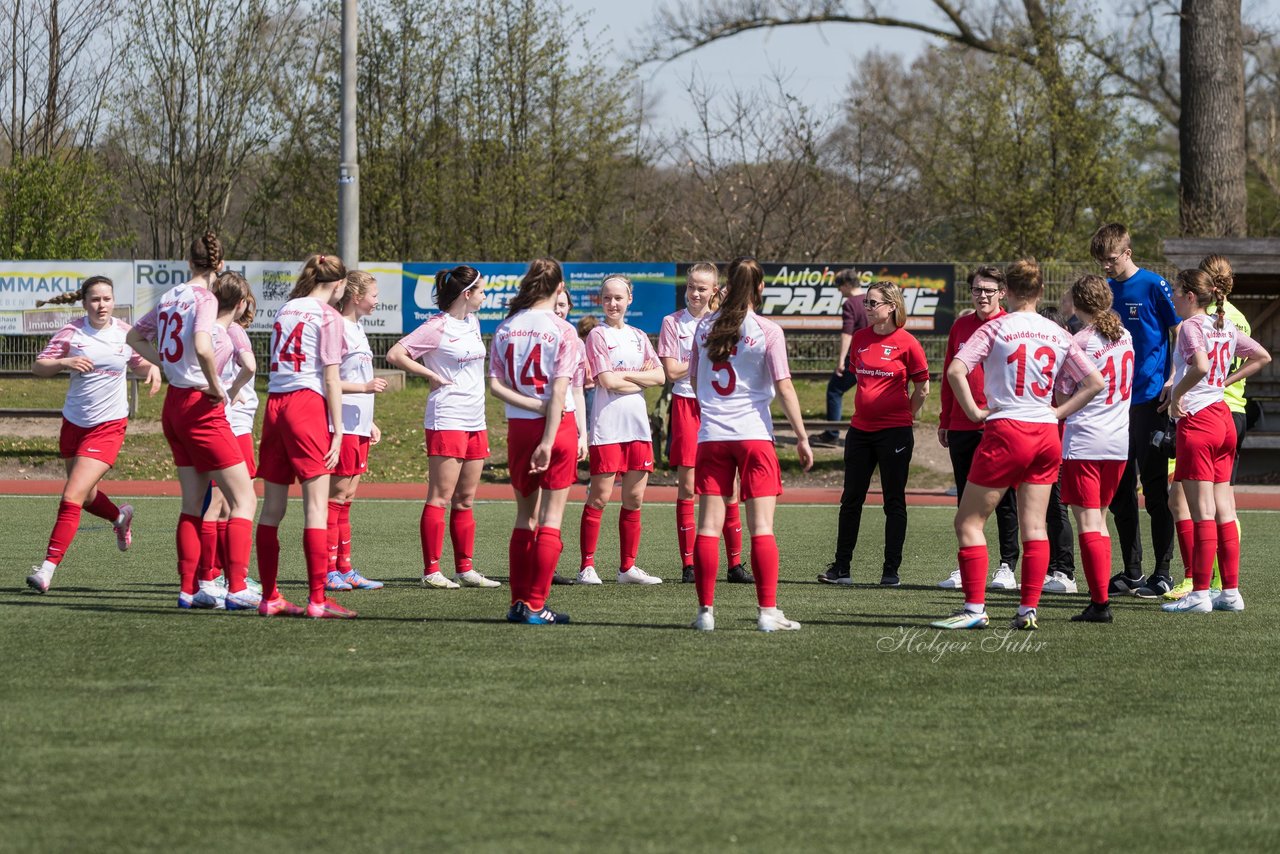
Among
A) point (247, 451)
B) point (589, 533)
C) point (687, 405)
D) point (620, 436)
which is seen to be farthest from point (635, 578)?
point (247, 451)

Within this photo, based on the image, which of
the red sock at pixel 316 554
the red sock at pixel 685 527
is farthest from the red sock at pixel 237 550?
the red sock at pixel 685 527

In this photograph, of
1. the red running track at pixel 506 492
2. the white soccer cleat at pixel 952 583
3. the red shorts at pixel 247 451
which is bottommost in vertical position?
the red running track at pixel 506 492

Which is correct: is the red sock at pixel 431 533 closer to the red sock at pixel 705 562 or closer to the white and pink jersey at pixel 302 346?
the white and pink jersey at pixel 302 346

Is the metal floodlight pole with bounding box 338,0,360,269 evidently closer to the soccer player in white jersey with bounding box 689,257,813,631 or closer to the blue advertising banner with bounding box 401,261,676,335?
the blue advertising banner with bounding box 401,261,676,335

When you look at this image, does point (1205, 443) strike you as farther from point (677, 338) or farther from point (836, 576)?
point (677, 338)

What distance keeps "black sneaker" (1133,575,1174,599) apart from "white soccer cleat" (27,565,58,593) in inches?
241

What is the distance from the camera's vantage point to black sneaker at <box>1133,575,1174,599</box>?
30.0 feet

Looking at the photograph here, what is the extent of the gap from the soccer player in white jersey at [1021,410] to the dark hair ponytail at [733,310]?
3.49ft

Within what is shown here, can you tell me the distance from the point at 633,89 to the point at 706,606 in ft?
72.7

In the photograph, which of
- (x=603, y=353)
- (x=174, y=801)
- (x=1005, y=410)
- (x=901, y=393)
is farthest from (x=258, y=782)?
(x=901, y=393)

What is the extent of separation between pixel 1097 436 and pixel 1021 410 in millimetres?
925

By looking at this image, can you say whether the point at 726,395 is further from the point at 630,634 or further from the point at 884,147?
the point at 884,147

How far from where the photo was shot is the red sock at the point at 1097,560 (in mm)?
7793

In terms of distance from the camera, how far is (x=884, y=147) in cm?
3100
